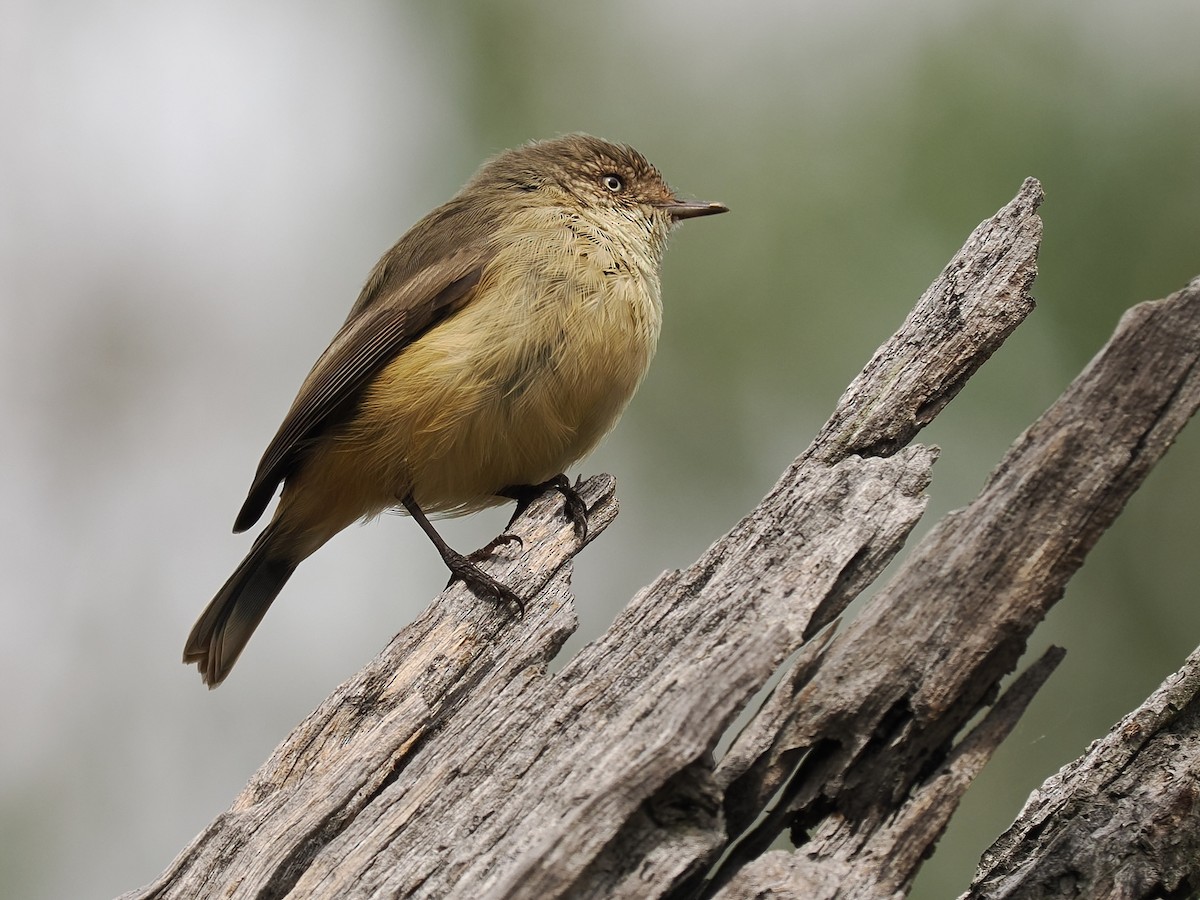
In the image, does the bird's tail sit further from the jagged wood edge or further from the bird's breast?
the jagged wood edge

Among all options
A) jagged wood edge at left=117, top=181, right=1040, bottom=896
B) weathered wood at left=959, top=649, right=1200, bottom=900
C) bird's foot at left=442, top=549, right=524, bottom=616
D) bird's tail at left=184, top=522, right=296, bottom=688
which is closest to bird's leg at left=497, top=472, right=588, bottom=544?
bird's foot at left=442, top=549, right=524, bottom=616

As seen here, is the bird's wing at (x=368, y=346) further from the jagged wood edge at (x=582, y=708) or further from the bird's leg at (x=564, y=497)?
the jagged wood edge at (x=582, y=708)

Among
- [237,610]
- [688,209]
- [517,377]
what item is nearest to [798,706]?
[517,377]

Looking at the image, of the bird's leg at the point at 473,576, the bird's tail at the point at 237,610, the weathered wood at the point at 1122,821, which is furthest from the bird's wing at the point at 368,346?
the weathered wood at the point at 1122,821

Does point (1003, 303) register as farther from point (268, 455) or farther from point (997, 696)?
point (268, 455)

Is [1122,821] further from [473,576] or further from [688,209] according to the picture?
[688,209]

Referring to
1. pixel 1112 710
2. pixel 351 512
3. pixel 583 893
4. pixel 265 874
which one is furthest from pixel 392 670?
pixel 1112 710
